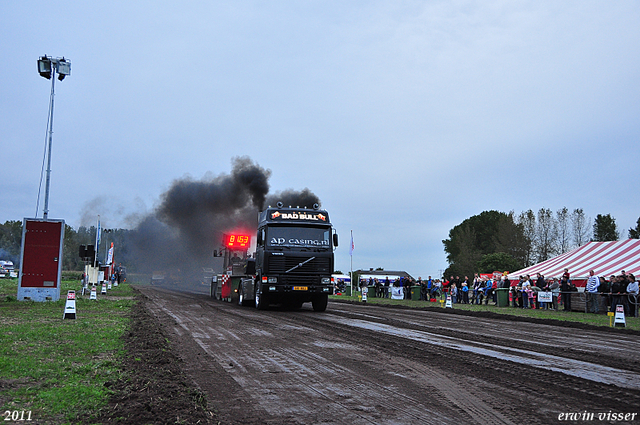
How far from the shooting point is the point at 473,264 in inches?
3007

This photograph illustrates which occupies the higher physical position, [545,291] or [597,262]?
[597,262]

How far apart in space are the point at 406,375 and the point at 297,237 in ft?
40.9

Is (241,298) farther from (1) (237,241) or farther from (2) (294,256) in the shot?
(2) (294,256)

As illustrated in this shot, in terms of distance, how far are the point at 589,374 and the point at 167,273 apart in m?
60.2

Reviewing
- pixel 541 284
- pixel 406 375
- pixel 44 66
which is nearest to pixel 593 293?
pixel 541 284

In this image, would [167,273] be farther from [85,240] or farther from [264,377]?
[264,377]

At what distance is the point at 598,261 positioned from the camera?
28172mm

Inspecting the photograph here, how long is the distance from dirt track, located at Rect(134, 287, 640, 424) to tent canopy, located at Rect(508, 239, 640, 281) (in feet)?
51.2

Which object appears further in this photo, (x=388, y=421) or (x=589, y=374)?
(x=589, y=374)

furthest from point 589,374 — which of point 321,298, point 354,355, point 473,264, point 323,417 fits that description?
point 473,264

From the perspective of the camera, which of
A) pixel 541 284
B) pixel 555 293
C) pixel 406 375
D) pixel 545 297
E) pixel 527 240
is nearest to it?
pixel 406 375

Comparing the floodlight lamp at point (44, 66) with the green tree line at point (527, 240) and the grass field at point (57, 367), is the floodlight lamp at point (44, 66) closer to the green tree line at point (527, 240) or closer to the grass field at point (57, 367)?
the grass field at point (57, 367)

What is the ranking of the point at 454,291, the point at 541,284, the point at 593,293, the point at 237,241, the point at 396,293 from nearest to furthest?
the point at 593,293 < the point at 541,284 < the point at 237,241 < the point at 454,291 < the point at 396,293

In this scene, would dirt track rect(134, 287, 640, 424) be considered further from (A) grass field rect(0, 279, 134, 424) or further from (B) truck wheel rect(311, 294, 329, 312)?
(B) truck wheel rect(311, 294, 329, 312)
